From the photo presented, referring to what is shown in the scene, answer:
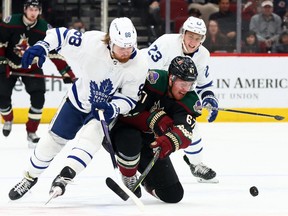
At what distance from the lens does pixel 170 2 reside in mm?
9961

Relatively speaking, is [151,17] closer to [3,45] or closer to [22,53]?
[22,53]

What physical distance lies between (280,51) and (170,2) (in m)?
1.25

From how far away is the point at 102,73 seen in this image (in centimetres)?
477

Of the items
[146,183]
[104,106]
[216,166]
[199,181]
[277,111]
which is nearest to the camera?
[104,106]

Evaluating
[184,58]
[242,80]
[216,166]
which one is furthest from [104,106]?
[242,80]

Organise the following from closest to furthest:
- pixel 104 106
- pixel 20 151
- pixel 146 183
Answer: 1. pixel 104 106
2. pixel 146 183
3. pixel 20 151

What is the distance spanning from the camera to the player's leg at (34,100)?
7.71m

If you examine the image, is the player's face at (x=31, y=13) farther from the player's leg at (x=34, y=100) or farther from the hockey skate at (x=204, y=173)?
the hockey skate at (x=204, y=173)

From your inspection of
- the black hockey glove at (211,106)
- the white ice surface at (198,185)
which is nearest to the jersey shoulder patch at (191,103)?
the white ice surface at (198,185)

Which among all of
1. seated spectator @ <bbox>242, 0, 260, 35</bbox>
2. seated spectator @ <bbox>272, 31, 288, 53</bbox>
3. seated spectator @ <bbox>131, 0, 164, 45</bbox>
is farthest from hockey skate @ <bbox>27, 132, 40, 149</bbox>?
seated spectator @ <bbox>272, 31, 288, 53</bbox>

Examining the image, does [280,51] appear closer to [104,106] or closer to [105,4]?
[105,4]

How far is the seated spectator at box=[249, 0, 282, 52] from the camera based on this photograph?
33.0 ft

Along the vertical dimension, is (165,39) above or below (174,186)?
above

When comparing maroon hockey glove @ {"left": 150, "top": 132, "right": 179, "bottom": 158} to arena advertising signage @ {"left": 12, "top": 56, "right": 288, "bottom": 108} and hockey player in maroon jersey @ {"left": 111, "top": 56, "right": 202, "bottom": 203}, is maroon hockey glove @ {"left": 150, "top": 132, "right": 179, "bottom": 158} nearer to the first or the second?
hockey player in maroon jersey @ {"left": 111, "top": 56, "right": 202, "bottom": 203}
